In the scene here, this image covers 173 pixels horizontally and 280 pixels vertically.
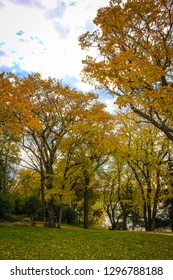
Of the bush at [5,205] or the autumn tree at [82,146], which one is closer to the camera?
the autumn tree at [82,146]

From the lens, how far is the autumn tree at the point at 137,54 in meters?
11.1

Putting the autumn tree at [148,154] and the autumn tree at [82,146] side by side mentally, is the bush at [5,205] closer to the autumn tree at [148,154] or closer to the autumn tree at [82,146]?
the autumn tree at [82,146]

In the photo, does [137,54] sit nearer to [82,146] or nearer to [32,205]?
[82,146]

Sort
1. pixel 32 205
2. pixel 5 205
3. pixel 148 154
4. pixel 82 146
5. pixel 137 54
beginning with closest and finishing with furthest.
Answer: pixel 137 54, pixel 82 146, pixel 148 154, pixel 5 205, pixel 32 205

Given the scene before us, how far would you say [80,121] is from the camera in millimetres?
22547

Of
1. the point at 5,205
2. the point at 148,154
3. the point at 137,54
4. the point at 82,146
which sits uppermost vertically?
the point at 137,54

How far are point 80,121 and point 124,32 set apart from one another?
1104 cm

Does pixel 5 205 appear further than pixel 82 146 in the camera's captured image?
Yes

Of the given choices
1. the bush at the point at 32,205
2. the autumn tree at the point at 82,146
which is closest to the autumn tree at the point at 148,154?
the autumn tree at the point at 82,146

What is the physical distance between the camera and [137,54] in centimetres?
1220

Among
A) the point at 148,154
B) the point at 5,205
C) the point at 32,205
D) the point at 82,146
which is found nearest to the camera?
the point at 82,146

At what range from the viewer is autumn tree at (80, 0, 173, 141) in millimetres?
11144

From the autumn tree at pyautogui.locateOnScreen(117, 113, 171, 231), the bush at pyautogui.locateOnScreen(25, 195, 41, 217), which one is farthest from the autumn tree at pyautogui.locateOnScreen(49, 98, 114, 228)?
the bush at pyautogui.locateOnScreen(25, 195, 41, 217)

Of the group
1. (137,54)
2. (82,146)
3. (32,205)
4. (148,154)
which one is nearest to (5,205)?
(32,205)
